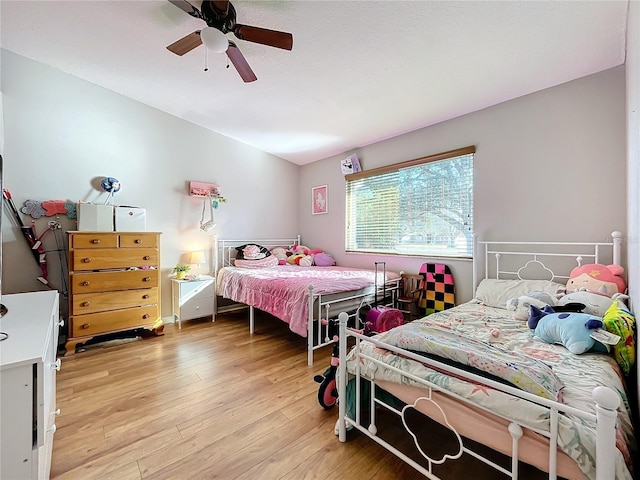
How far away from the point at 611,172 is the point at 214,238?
13.7 ft

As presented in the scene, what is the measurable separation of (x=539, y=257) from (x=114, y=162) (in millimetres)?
4514

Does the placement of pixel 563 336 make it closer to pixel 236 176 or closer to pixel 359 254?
pixel 359 254

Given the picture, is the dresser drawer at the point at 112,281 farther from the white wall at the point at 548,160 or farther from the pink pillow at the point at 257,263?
the white wall at the point at 548,160

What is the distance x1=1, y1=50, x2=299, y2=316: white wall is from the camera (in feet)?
8.54

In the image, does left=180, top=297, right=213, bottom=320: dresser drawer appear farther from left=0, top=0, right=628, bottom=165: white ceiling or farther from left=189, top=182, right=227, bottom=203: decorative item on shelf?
left=0, top=0, right=628, bottom=165: white ceiling

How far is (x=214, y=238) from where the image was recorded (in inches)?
151

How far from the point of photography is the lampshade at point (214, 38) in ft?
5.53

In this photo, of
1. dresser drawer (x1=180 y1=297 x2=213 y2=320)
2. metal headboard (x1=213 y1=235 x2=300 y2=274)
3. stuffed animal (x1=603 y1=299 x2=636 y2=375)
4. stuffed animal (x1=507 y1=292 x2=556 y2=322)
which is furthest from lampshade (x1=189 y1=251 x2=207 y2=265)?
stuffed animal (x1=603 y1=299 x2=636 y2=375)

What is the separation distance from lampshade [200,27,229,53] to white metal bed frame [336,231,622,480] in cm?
186

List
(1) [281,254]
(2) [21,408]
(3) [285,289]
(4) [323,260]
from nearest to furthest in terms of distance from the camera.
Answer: (2) [21,408]
(3) [285,289]
(4) [323,260]
(1) [281,254]

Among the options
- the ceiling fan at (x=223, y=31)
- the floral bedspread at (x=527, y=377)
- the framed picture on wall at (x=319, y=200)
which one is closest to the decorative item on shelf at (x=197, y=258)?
the framed picture on wall at (x=319, y=200)

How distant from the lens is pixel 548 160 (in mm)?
2359

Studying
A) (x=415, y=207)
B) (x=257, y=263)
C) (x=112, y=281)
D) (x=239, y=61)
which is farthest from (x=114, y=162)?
(x=415, y=207)

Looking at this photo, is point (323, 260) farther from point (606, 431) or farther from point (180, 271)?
point (606, 431)
